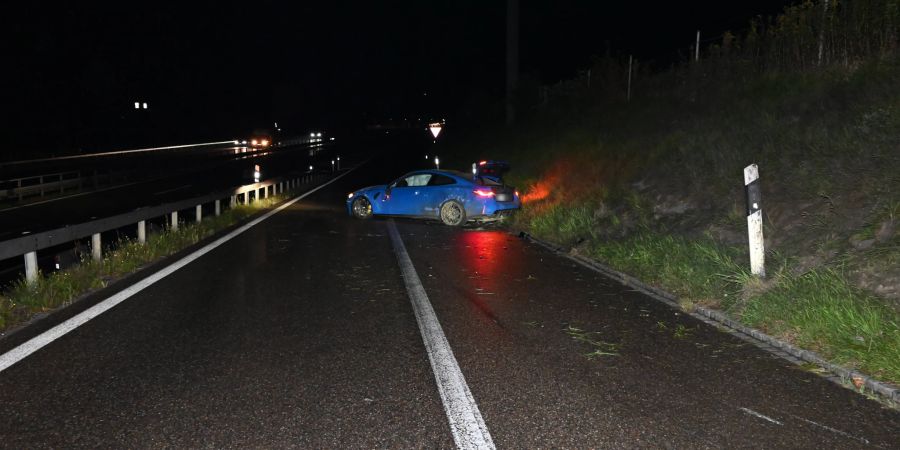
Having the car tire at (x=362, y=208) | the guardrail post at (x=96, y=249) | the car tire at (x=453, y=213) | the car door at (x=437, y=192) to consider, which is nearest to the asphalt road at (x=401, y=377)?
the guardrail post at (x=96, y=249)

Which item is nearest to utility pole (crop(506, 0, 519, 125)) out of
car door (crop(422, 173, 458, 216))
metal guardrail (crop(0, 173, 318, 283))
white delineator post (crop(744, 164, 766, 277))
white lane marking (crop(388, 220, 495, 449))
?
car door (crop(422, 173, 458, 216))

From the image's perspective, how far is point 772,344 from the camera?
20.4 ft

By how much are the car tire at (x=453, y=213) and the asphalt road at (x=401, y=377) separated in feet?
22.1

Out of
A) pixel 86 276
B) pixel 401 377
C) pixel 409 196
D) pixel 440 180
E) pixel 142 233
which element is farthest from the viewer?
pixel 409 196

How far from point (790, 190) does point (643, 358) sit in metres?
5.07

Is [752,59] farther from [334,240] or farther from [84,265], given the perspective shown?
[84,265]

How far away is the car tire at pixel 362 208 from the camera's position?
56.4 ft

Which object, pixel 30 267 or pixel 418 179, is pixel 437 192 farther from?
pixel 30 267

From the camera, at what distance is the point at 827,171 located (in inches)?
362

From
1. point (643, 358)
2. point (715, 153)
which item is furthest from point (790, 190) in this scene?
point (643, 358)

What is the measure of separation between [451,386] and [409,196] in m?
11.7

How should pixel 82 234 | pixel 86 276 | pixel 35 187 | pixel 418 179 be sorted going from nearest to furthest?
pixel 86 276
pixel 82 234
pixel 418 179
pixel 35 187

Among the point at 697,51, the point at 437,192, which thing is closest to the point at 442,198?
the point at 437,192

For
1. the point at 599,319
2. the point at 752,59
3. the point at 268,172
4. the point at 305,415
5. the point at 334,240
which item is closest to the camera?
the point at 305,415
